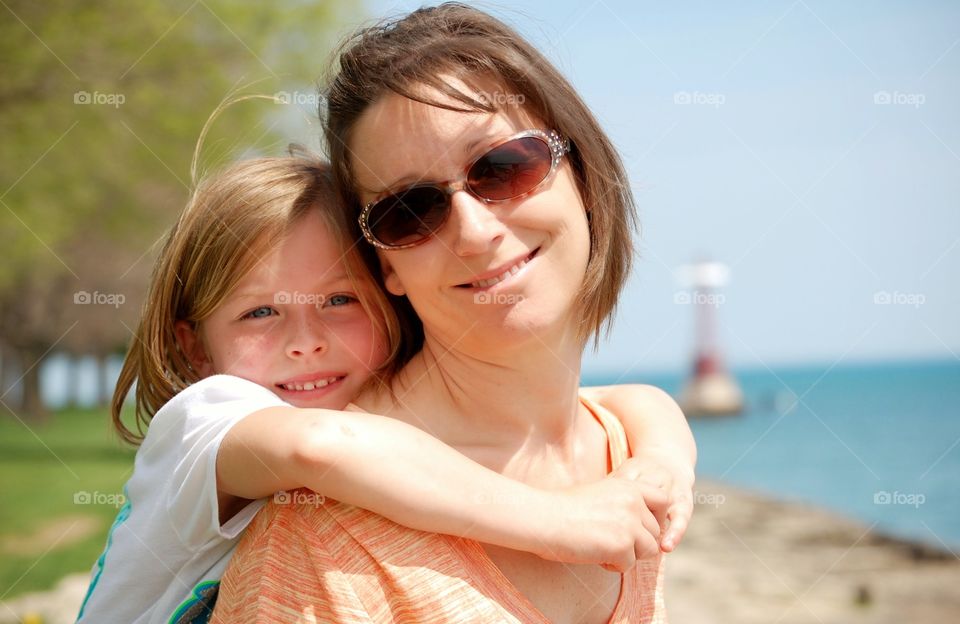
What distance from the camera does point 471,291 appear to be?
2152 millimetres

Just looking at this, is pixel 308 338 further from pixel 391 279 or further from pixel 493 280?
pixel 493 280

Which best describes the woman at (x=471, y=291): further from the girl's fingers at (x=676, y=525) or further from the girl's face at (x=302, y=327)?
the girl's face at (x=302, y=327)

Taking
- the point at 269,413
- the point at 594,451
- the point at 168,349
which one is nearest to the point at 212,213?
the point at 168,349

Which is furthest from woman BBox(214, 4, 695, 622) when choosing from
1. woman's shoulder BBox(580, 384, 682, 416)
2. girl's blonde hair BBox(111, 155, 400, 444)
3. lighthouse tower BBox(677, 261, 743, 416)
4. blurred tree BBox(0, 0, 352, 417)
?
lighthouse tower BBox(677, 261, 743, 416)

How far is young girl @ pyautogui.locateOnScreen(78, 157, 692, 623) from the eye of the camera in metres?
1.87

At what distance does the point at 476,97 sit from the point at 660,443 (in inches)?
40.2

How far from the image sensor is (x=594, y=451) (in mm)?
2504

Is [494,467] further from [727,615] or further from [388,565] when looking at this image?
[727,615]

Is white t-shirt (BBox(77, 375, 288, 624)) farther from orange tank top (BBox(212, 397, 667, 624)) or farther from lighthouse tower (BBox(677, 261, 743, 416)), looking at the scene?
lighthouse tower (BBox(677, 261, 743, 416))

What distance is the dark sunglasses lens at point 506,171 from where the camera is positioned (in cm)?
213

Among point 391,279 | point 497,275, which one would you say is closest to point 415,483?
point 497,275

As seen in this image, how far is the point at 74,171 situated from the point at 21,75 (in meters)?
2.01

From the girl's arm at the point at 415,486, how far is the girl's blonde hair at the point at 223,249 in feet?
1.92

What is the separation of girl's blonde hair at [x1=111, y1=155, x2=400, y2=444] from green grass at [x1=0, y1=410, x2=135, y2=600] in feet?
10.3
